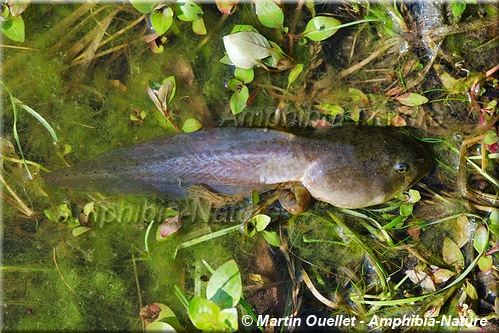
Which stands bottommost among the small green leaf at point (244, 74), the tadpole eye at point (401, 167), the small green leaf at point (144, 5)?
the tadpole eye at point (401, 167)

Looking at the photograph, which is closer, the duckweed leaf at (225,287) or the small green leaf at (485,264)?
the duckweed leaf at (225,287)

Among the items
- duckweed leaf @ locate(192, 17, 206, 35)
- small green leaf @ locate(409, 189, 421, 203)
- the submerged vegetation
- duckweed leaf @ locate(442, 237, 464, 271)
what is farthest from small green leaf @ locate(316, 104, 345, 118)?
duckweed leaf @ locate(442, 237, 464, 271)

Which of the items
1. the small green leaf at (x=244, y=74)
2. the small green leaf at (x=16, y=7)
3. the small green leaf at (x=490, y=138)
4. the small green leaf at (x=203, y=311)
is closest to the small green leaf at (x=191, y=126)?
the small green leaf at (x=244, y=74)

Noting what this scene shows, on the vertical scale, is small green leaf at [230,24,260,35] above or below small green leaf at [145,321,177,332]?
above

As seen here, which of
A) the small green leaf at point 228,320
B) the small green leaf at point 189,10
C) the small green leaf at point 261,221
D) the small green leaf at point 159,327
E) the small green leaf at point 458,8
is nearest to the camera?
the small green leaf at point 228,320

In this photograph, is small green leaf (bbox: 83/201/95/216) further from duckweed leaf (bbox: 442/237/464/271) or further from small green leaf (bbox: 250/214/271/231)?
duckweed leaf (bbox: 442/237/464/271)

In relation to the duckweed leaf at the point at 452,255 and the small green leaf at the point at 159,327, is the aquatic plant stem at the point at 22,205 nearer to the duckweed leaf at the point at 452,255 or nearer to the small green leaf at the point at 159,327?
the small green leaf at the point at 159,327
